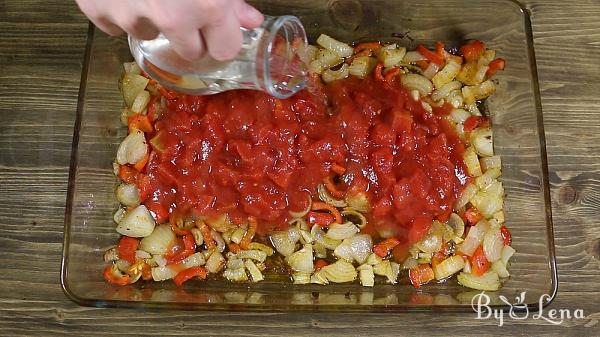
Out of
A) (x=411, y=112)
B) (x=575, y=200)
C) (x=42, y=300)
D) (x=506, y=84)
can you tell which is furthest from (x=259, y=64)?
(x=575, y=200)

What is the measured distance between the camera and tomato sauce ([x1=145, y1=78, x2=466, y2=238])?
1971 mm

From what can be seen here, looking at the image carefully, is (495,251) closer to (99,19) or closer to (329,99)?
(329,99)

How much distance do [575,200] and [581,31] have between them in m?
0.64

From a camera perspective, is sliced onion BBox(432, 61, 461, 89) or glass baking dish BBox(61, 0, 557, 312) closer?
glass baking dish BBox(61, 0, 557, 312)

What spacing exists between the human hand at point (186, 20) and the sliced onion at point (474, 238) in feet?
3.58

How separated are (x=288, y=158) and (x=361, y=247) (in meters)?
0.37

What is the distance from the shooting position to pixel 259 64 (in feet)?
5.57

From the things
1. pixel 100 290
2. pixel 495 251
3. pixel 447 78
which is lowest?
pixel 100 290

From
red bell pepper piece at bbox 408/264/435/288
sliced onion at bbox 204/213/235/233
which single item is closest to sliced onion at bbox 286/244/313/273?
sliced onion at bbox 204/213/235/233

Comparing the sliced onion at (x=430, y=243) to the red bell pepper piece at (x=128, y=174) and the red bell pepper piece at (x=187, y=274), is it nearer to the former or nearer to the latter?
the red bell pepper piece at (x=187, y=274)

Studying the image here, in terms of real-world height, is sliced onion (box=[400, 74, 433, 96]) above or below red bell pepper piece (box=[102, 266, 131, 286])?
above

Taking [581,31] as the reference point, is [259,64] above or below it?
below

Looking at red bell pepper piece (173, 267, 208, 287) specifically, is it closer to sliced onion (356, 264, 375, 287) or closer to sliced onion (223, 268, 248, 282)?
sliced onion (223, 268, 248, 282)

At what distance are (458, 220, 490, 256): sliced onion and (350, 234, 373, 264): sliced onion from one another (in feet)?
0.97
